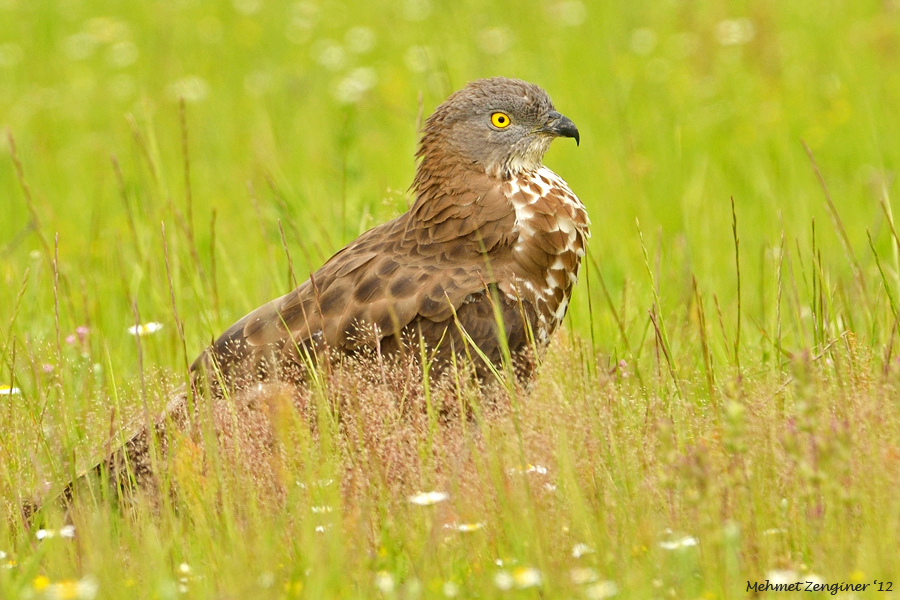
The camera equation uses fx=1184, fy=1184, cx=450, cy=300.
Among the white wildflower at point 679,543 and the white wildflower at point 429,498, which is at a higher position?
the white wildflower at point 429,498

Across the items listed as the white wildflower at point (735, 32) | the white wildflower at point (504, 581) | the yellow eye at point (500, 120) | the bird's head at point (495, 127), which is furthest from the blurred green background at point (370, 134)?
the white wildflower at point (504, 581)

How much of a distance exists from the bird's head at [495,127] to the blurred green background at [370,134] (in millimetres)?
322

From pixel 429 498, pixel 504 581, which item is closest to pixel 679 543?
pixel 504 581

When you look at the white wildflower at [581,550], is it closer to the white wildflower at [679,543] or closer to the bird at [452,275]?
the white wildflower at [679,543]

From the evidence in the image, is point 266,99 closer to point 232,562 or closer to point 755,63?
point 755,63

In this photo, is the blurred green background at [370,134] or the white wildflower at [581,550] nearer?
the white wildflower at [581,550]

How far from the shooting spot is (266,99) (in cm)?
1120

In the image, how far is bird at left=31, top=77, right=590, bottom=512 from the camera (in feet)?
14.4

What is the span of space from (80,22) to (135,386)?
11.0 m

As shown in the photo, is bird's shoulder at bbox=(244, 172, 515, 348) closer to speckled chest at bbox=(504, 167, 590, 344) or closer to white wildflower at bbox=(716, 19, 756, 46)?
speckled chest at bbox=(504, 167, 590, 344)

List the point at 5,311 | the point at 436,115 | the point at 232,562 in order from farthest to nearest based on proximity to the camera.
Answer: the point at 5,311 < the point at 436,115 < the point at 232,562

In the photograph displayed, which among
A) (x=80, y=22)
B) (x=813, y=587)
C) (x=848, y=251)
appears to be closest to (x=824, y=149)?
(x=848, y=251)

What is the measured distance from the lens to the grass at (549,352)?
3.10 meters

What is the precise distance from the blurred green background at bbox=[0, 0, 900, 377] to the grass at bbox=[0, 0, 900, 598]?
1.8 inches
